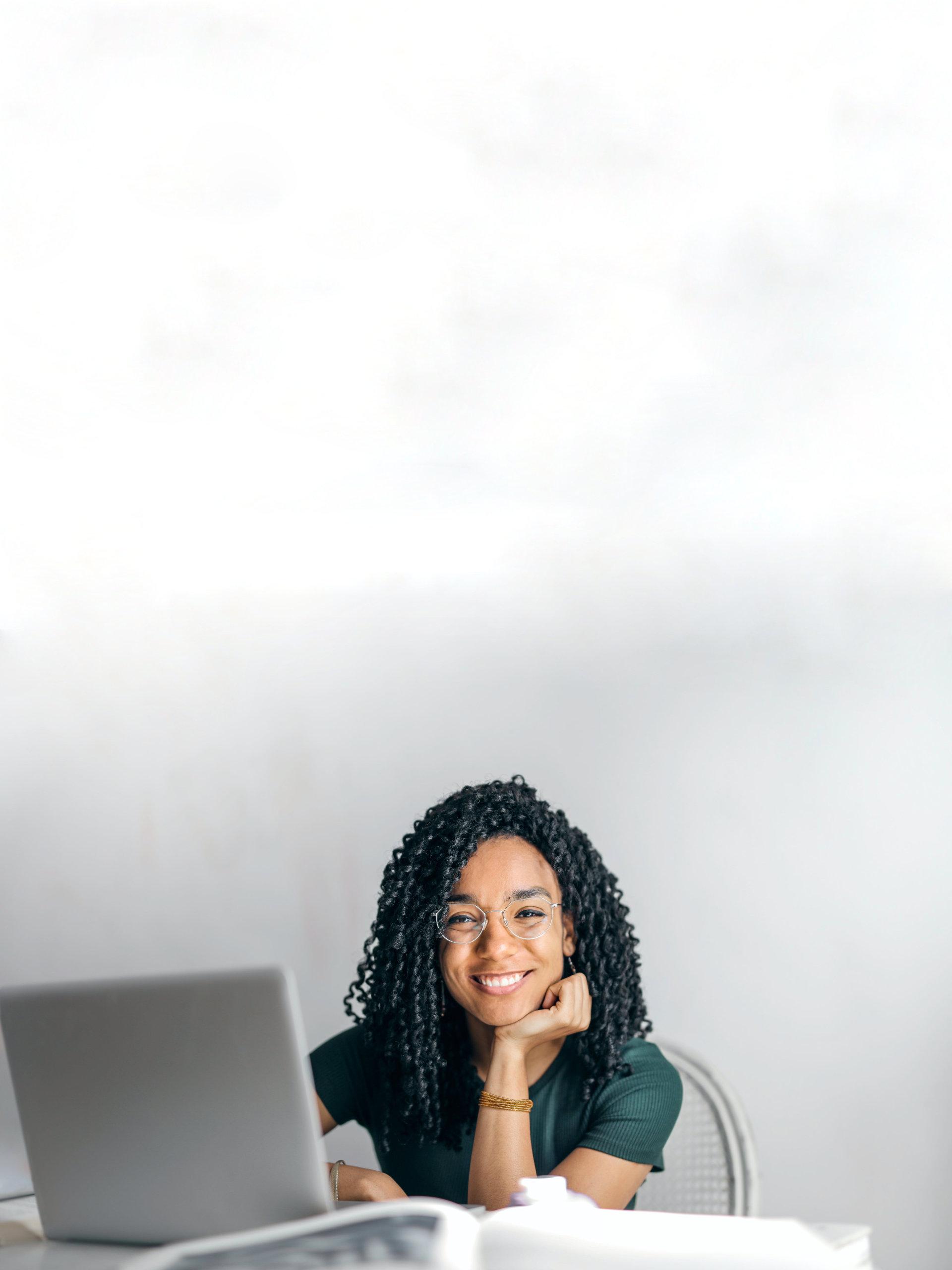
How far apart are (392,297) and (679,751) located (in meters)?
1.11

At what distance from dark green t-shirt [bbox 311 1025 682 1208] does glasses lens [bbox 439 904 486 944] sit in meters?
0.24

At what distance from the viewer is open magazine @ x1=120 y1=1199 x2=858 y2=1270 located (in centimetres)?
87

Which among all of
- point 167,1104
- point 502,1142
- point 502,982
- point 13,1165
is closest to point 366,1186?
point 502,1142

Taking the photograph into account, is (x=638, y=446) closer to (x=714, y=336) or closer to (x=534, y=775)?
(x=714, y=336)

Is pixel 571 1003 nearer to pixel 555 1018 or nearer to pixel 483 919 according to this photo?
pixel 555 1018

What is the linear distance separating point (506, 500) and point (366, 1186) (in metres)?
1.62

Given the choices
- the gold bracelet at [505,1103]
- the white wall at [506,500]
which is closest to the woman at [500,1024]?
the gold bracelet at [505,1103]

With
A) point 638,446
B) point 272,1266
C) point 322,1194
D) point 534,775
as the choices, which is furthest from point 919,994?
point 272,1266

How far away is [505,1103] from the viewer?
1.62 m

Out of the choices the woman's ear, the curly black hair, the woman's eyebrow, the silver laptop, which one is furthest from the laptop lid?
the woman's ear

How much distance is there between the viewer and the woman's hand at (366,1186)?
1.51 metres

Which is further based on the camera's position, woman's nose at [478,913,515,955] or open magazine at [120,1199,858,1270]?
woman's nose at [478,913,515,955]

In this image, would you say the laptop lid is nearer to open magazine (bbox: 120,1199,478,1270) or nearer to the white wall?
open magazine (bbox: 120,1199,478,1270)

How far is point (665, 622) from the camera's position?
2658mm
